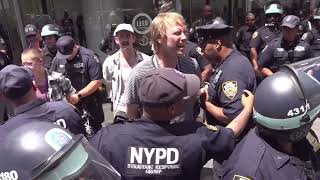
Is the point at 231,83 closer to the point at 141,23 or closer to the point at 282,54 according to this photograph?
the point at 282,54

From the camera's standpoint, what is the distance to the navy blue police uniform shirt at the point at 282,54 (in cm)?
446

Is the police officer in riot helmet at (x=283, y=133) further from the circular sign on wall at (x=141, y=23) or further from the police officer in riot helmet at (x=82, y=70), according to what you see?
the circular sign on wall at (x=141, y=23)

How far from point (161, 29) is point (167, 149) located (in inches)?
45.9

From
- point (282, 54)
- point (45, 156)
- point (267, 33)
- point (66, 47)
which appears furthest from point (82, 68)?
point (267, 33)

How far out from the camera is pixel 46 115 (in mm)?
2270

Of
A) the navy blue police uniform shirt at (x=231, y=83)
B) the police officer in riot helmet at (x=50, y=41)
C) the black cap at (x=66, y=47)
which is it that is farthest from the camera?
the police officer in riot helmet at (x=50, y=41)

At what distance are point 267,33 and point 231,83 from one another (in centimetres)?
334

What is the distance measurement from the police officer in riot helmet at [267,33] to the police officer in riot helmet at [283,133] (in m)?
3.73

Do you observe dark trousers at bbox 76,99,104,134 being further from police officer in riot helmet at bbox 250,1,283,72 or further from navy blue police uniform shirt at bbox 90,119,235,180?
police officer in riot helmet at bbox 250,1,283,72

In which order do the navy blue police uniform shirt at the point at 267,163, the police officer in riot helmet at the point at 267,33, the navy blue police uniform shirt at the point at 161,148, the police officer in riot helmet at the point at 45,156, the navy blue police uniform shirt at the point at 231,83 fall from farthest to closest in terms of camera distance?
the police officer in riot helmet at the point at 267,33 < the navy blue police uniform shirt at the point at 231,83 < the navy blue police uniform shirt at the point at 161,148 < the navy blue police uniform shirt at the point at 267,163 < the police officer in riot helmet at the point at 45,156

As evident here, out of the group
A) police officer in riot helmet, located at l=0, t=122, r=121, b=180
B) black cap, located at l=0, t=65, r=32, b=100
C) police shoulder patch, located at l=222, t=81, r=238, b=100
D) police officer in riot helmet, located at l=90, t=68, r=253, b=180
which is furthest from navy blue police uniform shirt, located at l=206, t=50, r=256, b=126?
police officer in riot helmet, located at l=0, t=122, r=121, b=180

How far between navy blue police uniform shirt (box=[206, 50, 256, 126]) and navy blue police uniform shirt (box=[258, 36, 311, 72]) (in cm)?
196

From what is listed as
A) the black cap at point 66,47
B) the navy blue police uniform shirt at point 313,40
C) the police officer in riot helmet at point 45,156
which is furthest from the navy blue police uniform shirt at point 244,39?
the police officer in riot helmet at point 45,156

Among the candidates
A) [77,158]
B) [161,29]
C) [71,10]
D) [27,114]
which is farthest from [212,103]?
[71,10]
